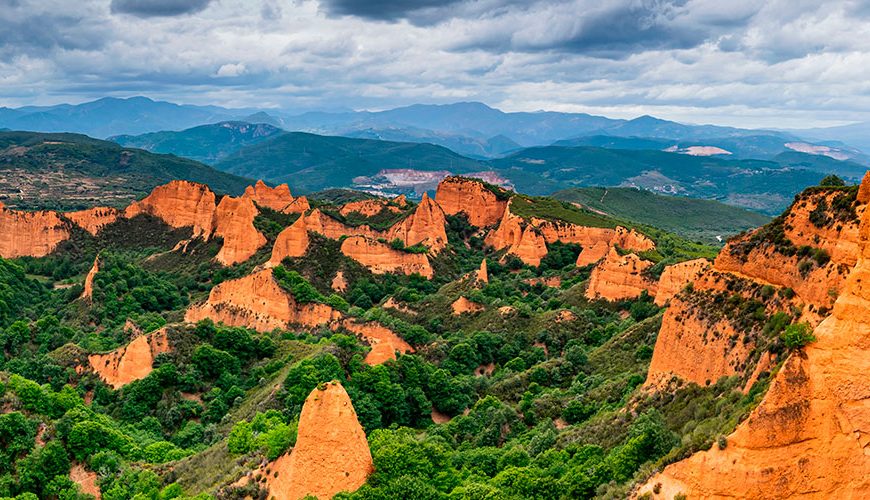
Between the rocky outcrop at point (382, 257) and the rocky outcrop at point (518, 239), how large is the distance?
532 inches

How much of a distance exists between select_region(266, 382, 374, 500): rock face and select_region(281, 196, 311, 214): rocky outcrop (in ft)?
261

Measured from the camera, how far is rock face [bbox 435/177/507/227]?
113 metres

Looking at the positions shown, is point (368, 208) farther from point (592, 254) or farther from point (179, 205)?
point (592, 254)

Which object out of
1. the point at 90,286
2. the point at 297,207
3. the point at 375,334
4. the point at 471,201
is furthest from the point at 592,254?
the point at 90,286

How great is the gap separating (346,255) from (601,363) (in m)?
42.6

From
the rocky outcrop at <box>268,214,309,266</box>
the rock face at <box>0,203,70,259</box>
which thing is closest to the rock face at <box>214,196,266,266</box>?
the rocky outcrop at <box>268,214,309,266</box>

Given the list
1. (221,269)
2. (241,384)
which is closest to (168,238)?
(221,269)

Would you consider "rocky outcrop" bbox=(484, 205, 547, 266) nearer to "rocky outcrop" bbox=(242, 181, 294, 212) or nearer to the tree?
"rocky outcrop" bbox=(242, 181, 294, 212)

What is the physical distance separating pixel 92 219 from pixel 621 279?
8173 cm

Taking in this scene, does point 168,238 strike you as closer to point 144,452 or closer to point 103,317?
point 103,317

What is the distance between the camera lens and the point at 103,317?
7362 centimetres

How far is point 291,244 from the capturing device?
271ft

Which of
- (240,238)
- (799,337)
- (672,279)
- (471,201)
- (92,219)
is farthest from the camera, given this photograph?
(471,201)

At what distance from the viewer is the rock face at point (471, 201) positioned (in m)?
113
